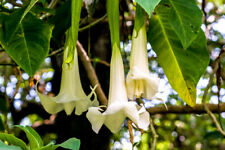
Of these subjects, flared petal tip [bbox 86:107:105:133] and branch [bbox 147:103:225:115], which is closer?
flared petal tip [bbox 86:107:105:133]

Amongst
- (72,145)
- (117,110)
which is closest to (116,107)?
(117,110)

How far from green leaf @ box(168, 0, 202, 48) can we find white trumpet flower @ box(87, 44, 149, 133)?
0.52 ft

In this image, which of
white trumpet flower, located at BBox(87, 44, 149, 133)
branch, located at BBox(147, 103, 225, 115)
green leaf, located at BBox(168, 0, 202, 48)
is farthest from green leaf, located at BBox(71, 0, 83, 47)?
branch, located at BBox(147, 103, 225, 115)

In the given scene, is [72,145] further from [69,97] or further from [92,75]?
[92,75]

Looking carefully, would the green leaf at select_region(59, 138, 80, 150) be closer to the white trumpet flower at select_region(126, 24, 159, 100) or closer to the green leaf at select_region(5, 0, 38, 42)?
the white trumpet flower at select_region(126, 24, 159, 100)

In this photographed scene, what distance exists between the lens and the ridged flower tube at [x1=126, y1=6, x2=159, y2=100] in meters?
0.78

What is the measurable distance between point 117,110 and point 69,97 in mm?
161

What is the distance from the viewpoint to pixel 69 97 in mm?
Result: 862

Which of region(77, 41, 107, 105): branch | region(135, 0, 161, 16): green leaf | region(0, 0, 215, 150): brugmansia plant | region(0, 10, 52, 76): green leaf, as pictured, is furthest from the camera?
region(77, 41, 107, 105): branch

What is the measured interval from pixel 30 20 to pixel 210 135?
1.14 meters

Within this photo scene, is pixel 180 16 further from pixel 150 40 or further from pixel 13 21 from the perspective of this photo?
pixel 13 21

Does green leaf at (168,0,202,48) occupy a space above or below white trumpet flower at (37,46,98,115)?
above

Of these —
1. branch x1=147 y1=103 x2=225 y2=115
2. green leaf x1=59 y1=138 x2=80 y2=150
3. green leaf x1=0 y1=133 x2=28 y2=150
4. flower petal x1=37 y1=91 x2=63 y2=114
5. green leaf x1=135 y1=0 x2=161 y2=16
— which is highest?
green leaf x1=135 y1=0 x2=161 y2=16

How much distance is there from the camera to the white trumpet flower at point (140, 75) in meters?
0.78
